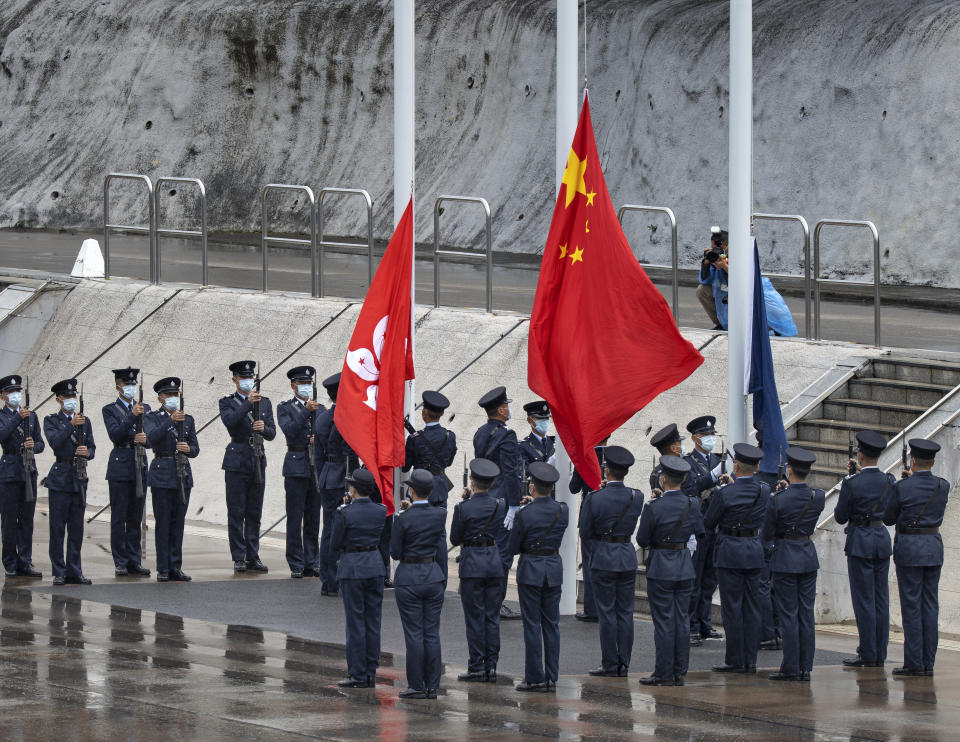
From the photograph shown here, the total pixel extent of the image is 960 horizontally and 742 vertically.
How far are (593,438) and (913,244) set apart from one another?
10859 millimetres

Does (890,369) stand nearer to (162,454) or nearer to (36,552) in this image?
(162,454)

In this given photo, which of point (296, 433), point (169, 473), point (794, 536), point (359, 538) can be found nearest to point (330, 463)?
point (296, 433)

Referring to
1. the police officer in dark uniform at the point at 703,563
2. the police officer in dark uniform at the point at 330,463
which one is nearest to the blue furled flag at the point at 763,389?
the police officer in dark uniform at the point at 703,563

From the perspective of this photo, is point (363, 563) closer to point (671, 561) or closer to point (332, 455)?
point (671, 561)

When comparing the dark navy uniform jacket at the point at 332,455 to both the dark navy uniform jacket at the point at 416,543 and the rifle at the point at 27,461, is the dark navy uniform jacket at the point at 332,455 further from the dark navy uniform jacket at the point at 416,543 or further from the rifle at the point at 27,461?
the dark navy uniform jacket at the point at 416,543

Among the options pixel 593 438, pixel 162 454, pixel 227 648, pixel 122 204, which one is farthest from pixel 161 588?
pixel 122 204

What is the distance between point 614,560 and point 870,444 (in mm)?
1782

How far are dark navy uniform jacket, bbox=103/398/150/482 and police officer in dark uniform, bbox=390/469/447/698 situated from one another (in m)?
4.56

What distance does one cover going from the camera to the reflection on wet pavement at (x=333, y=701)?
9.13 m

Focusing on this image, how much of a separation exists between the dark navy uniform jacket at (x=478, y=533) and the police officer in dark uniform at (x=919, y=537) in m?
2.56

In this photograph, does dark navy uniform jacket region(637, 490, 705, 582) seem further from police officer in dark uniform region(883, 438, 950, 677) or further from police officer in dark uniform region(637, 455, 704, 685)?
police officer in dark uniform region(883, 438, 950, 677)

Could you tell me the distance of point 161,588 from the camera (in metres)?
13.9

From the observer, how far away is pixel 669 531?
36.0ft

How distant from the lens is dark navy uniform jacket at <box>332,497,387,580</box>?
10578 mm
